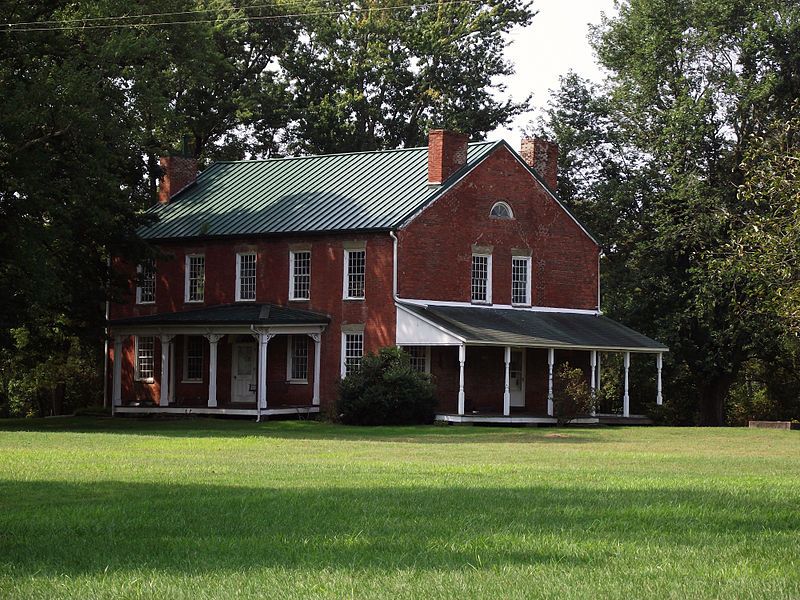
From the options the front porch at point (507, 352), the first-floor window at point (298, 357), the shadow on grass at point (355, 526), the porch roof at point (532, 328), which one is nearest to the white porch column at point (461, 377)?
the front porch at point (507, 352)

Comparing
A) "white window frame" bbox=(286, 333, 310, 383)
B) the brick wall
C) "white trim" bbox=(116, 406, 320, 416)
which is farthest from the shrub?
"white window frame" bbox=(286, 333, 310, 383)

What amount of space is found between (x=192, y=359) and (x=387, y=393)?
12072 millimetres

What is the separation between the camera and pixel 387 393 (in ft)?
134

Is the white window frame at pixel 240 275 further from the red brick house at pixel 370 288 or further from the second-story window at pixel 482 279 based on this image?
the second-story window at pixel 482 279

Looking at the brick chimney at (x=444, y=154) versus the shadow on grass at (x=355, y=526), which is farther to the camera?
the brick chimney at (x=444, y=154)

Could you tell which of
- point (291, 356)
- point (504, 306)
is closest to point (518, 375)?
point (504, 306)

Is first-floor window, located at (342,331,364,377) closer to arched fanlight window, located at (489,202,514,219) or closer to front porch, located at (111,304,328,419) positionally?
front porch, located at (111,304,328,419)

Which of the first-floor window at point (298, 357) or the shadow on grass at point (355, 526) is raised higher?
the first-floor window at point (298, 357)

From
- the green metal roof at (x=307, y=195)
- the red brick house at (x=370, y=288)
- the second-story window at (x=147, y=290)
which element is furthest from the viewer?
the second-story window at (x=147, y=290)

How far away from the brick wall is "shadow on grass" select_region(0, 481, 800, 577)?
27457 millimetres

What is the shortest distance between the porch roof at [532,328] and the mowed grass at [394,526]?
57.5 feet

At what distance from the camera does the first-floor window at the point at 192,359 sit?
165ft

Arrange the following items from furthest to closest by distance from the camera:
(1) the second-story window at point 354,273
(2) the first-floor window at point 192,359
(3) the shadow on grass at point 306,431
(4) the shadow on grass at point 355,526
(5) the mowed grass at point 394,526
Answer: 1. (2) the first-floor window at point 192,359
2. (1) the second-story window at point 354,273
3. (3) the shadow on grass at point 306,431
4. (4) the shadow on grass at point 355,526
5. (5) the mowed grass at point 394,526

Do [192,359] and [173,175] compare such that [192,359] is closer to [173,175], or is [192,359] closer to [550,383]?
[173,175]
